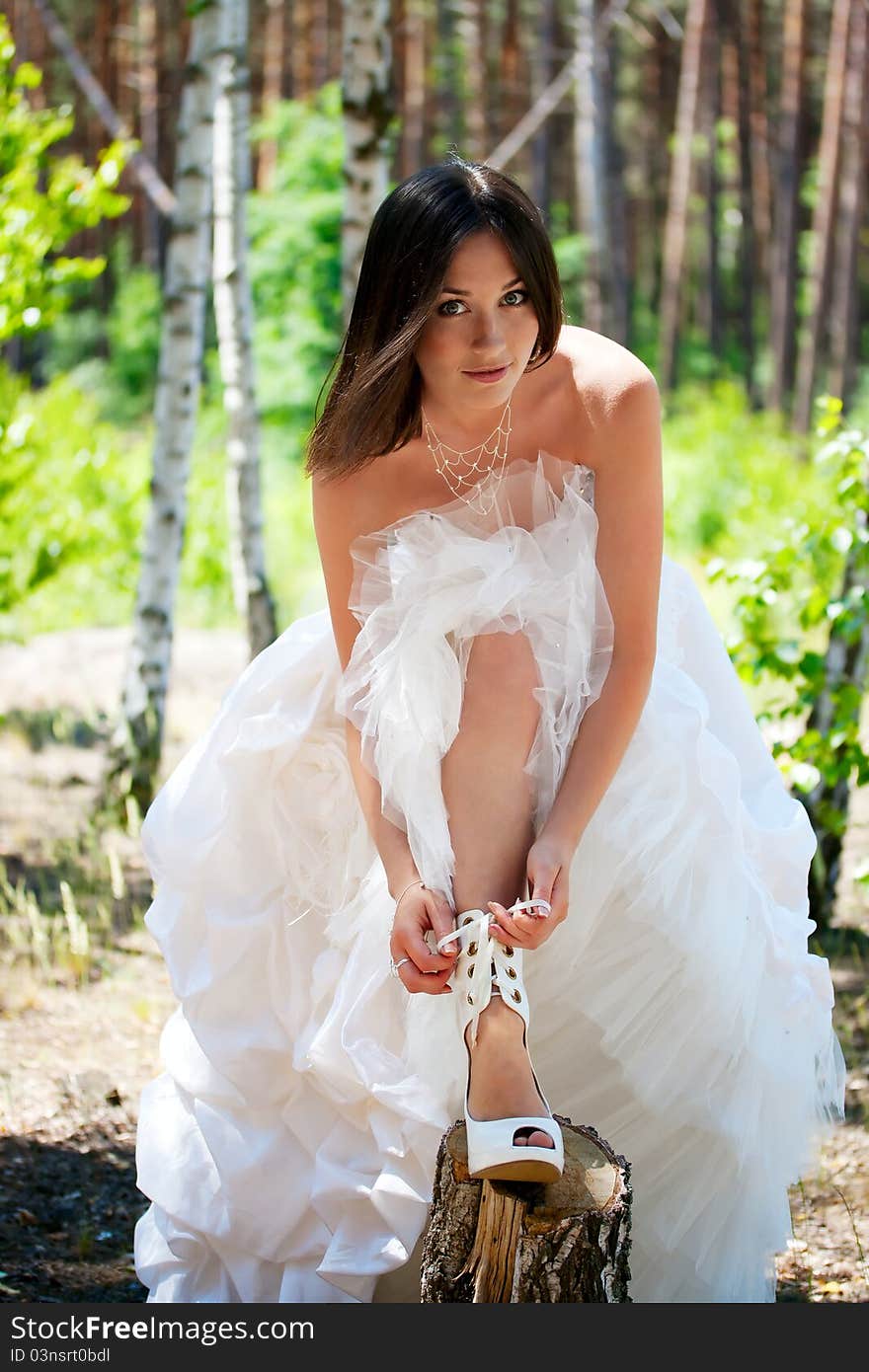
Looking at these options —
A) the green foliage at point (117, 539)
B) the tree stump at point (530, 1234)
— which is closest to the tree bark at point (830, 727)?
the tree stump at point (530, 1234)

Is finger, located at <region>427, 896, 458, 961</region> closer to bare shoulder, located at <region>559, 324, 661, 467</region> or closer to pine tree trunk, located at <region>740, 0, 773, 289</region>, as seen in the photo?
bare shoulder, located at <region>559, 324, 661, 467</region>

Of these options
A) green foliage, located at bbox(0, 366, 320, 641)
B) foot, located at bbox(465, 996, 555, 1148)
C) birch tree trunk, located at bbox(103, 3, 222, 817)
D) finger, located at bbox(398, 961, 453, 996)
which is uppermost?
green foliage, located at bbox(0, 366, 320, 641)

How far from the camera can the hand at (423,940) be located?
206cm

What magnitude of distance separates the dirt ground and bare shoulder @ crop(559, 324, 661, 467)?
4.86 ft

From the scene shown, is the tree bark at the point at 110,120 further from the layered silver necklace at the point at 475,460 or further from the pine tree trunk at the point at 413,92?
the pine tree trunk at the point at 413,92

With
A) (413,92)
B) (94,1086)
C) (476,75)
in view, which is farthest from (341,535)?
(413,92)

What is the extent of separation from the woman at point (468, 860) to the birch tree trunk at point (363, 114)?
2.60m

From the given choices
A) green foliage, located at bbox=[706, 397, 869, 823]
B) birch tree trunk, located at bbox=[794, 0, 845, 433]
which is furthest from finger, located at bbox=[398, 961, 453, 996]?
birch tree trunk, located at bbox=[794, 0, 845, 433]

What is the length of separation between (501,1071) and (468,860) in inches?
12.0

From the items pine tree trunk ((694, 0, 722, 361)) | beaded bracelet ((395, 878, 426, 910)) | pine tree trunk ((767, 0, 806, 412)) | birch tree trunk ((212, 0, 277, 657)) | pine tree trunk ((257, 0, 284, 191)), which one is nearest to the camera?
beaded bracelet ((395, 878, 426, 910))

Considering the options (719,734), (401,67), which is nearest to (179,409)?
(719,734)

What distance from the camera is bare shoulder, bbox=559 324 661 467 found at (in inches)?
94.2

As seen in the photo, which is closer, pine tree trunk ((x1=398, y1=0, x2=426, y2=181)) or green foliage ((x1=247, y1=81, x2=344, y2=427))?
green foliage ((x1=247, y1=81, x2=344, y2=427))

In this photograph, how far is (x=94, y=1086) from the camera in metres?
3.36
